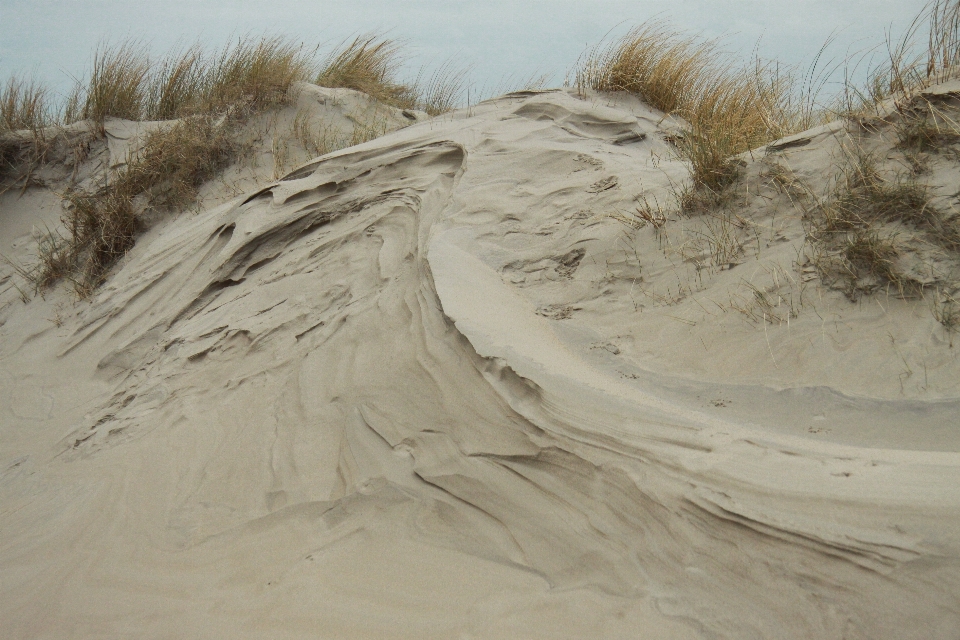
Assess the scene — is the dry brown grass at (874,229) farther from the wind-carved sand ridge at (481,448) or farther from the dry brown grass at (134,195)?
the dry brown grass at (134,195)

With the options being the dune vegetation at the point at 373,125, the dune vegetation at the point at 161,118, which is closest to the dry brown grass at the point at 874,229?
the dune vegetation at the point at 373,125

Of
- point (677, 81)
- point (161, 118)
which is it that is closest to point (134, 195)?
point (161, 118)

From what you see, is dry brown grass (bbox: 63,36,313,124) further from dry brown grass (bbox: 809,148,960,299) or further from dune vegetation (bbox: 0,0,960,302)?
dry brown grass (bbox: 809,148,960,299)

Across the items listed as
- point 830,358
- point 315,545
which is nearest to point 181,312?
point 315,545

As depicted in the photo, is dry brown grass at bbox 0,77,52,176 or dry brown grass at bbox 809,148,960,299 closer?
dry brown grass at bbox 809,148,960,299

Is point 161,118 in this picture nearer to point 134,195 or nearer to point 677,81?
point 134,195

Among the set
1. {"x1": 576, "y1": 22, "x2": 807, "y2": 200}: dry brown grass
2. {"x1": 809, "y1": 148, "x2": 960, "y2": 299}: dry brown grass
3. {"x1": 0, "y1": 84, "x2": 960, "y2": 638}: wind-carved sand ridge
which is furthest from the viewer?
{"x1": 576, "y1": 22, "x2": 807, "y2": 200}: dry brown grass

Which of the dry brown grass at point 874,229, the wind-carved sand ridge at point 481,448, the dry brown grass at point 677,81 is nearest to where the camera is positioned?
the wind-carved sand ridge at point 481,448

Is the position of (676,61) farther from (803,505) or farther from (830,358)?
(803,505)

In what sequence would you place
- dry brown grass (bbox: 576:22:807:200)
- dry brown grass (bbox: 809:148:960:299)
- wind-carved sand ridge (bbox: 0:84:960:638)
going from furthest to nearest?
1. dry brown grass (bbox: 576:22:807:200)
2. dry brown grass (bbox: 809:148:960:299)
3. wind-carved sand ridge (bbox: 0:84:960:638)

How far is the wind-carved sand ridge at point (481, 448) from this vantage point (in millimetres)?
1733

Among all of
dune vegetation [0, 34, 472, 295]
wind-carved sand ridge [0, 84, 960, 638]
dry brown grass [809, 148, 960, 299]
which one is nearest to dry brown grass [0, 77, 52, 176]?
dune vegetation [0, 34, 472, 295]

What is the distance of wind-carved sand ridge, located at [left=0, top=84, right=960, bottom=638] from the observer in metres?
1.73

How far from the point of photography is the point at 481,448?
234cm
